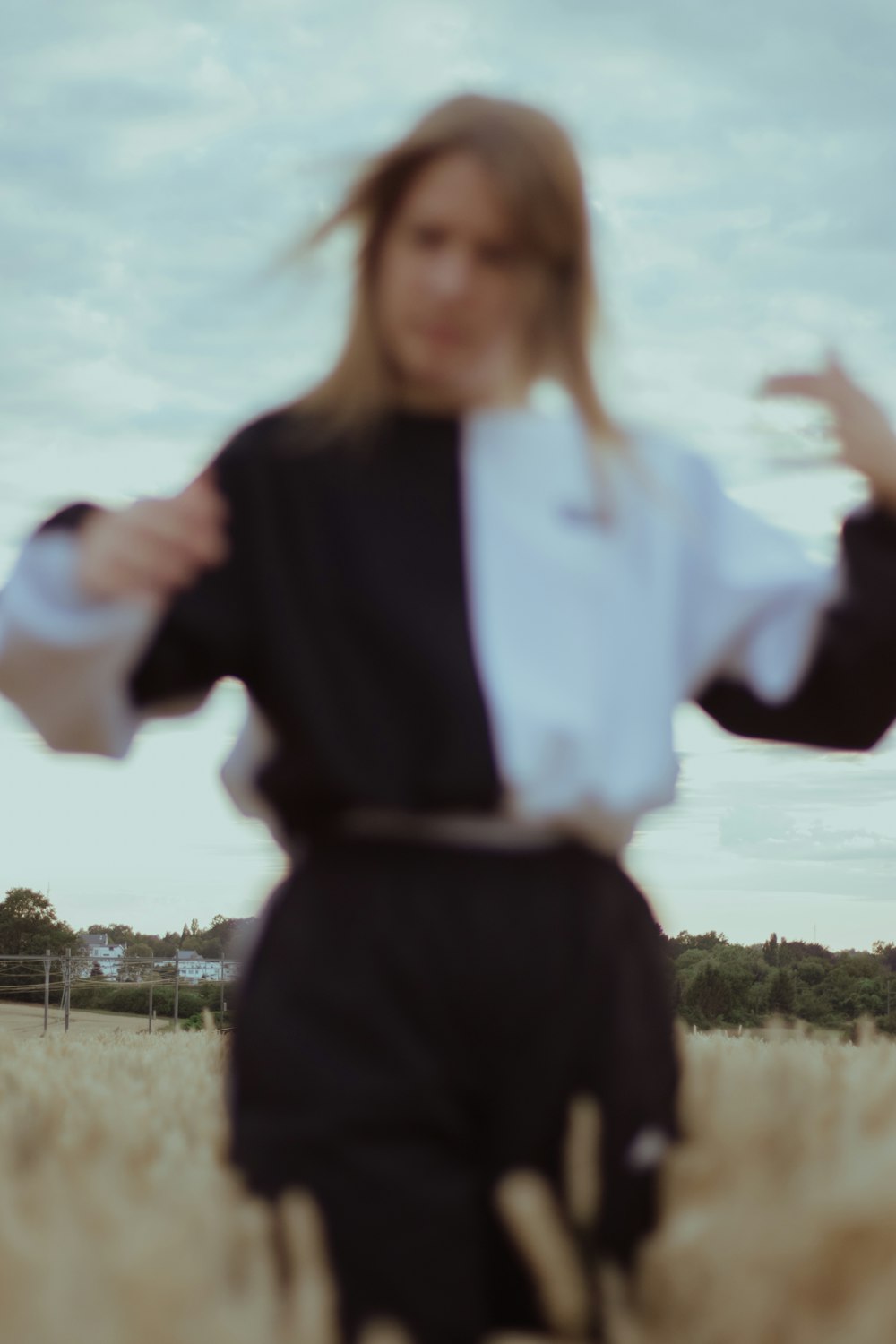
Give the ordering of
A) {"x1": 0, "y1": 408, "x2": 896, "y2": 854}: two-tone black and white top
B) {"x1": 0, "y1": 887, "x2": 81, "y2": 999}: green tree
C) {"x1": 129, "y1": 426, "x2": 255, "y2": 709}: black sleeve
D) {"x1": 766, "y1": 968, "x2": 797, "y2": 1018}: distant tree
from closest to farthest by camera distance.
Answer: {"x1": 0, "y1": 408, "x2": 896, "y2": 854}: two-tone black and white top → {"x1": 129, "y1": 426, "x2": 255, "y2": 709}: black sleeve → {"x1": 766, "y1": 968, "x2": 797, "y2": 1018}: distant tree → {"x1": 0, "y1": 887, "x2": 81, "y2": 999}: green tree

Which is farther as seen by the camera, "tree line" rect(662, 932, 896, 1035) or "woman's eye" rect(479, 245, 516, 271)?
"tree line" rect(662, 932, 896, 1035)

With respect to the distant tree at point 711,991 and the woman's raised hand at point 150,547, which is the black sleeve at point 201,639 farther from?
the distant tree at point 711,991

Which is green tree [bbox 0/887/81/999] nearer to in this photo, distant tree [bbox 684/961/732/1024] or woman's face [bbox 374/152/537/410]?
distant tree [bbox 684/961/732/1024]

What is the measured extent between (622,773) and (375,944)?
0.37m

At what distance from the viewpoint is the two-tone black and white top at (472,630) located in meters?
1.69

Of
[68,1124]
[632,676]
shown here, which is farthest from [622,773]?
[68,1124]

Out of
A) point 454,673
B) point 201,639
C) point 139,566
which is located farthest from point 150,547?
point 454,673

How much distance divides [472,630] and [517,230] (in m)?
0.56

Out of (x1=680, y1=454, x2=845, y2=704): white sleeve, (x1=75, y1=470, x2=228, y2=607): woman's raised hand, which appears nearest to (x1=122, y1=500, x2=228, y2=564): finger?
(x1=75, y1=470, x2=228, y2=607): woman's raised hand

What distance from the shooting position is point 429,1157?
1531mm

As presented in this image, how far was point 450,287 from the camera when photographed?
1841 millimetres

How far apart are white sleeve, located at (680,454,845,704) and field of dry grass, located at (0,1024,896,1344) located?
0.61 meters

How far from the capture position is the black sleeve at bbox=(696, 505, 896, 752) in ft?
6.28

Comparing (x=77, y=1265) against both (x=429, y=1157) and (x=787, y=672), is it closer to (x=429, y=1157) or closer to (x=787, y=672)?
(x=429, y=1157)
